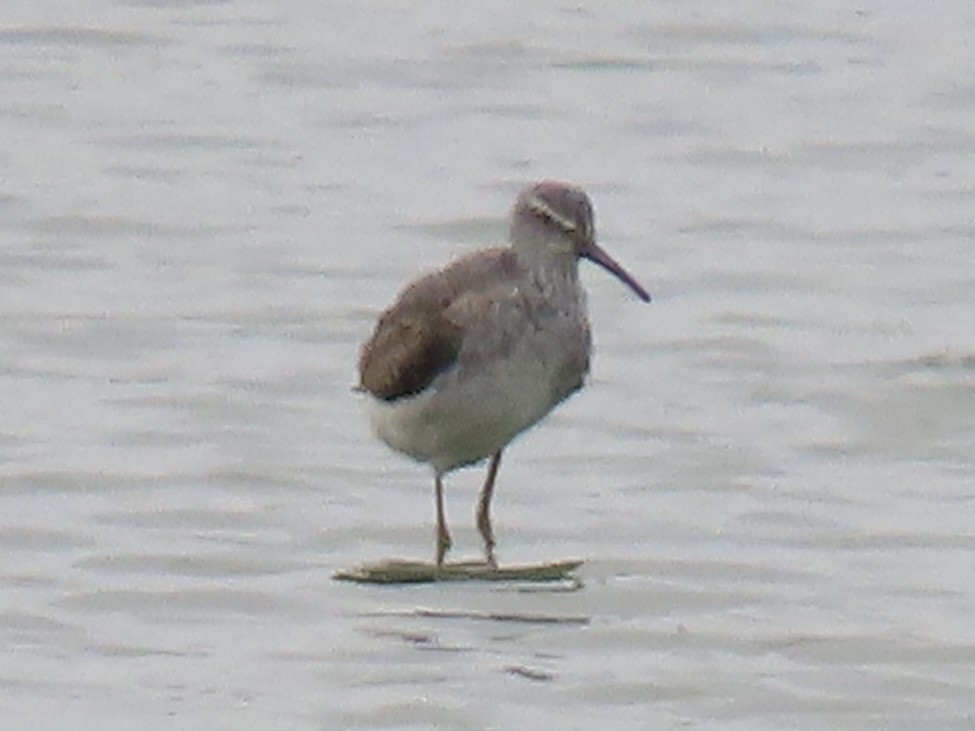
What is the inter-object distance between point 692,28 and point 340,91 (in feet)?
7.91

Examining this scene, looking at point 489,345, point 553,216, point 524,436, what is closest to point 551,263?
point 553,216

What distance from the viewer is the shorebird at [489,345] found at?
12242mm

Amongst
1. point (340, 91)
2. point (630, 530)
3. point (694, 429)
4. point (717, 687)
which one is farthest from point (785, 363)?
point (340, 91)

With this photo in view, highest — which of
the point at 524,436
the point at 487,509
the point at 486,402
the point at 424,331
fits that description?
the point at 424,331

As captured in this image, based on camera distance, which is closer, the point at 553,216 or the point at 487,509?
the point at 553,216

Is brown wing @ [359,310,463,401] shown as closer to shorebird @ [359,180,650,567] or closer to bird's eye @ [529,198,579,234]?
shorebird @ [359,180,650,567]

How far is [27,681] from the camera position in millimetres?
10891

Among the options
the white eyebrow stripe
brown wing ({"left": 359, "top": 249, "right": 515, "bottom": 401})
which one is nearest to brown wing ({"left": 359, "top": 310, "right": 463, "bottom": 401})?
brown wing ({"left": 359, "top": 249, "right": 515, "bottom": 401})

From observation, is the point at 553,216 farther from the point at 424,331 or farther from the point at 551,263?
the point at 424,331

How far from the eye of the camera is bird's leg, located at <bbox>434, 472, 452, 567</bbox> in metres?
12.4

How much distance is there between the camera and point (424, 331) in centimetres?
1235

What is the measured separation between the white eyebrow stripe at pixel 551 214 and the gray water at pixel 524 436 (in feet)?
Answer: 3.41

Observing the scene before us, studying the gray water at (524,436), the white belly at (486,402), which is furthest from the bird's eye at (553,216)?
the gray water at (524,436)

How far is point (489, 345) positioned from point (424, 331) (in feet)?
0.80
